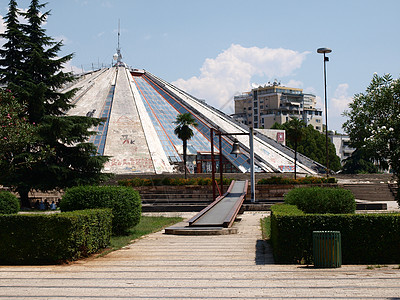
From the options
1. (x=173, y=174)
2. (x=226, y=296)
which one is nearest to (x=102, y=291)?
(x=226, y=296)

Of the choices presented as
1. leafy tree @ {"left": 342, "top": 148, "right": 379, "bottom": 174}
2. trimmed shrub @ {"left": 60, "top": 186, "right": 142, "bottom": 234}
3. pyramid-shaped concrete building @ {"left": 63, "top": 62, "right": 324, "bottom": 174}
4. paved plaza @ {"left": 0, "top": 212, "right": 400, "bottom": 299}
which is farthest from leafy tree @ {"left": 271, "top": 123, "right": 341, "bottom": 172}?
paved plaza @ {"left": 0, "top": 212, "right": 400, "bottom": 299}

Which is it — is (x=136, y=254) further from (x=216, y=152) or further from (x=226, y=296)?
(x=216, y=152)

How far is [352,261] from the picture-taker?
29.5 ft

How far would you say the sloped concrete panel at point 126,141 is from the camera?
35.9 m

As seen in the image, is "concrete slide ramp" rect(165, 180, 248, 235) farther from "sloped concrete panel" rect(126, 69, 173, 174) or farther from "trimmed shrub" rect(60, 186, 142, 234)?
"sloped concrete panel" rect(126, 69, 173, 174)

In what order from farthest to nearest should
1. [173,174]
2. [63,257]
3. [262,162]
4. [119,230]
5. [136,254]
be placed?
[262,162] → [173,174] → [119,230] → [136,254] → [63,257]

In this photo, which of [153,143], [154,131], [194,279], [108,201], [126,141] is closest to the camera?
[194,279]

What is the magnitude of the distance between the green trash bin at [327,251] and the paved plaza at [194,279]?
0.68ft

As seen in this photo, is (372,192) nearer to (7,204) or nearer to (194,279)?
(7,204)

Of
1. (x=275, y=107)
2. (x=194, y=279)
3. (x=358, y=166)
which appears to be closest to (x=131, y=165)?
(x=194, y=279)

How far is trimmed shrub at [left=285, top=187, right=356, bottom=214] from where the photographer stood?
15039 millimetres

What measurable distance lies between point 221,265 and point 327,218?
2241mm

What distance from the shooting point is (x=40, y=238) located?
966 cm

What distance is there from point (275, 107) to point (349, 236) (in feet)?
294
